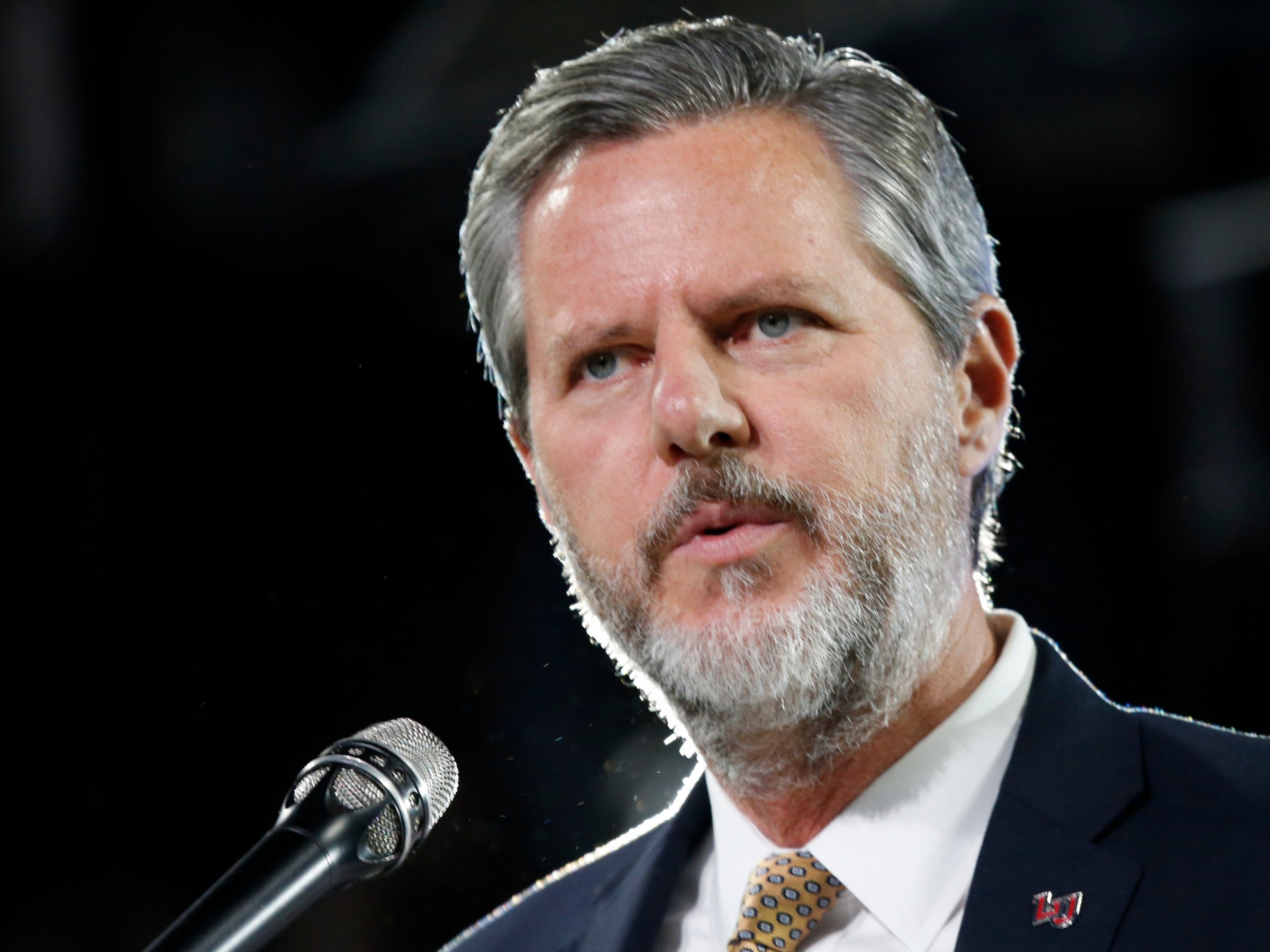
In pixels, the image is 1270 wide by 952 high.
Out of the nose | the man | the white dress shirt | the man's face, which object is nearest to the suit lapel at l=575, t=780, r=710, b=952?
the man

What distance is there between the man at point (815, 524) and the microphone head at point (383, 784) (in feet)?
1.44

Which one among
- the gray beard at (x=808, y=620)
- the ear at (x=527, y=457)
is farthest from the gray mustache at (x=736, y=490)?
the ear at (x=527, y=457)

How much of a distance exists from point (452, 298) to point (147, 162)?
0.71 m

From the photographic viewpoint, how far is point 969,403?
71.6 inches

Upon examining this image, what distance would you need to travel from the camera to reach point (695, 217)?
5.56 ft

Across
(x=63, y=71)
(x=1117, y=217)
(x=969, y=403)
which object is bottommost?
(x=969, y=403)

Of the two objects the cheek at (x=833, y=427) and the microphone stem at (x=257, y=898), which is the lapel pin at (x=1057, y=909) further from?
the microphone stem at (x=257, y=898)

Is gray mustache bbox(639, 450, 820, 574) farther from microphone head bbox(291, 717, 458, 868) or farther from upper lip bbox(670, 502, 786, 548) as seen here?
microphone head bbox(291, 717, 458, 868)

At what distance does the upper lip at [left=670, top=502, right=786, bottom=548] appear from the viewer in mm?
1577

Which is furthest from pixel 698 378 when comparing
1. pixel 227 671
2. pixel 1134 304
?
pixel 227 671

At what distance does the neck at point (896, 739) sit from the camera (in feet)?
5.68

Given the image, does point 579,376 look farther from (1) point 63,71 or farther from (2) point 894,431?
(1) point 63,71

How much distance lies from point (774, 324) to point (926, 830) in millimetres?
703

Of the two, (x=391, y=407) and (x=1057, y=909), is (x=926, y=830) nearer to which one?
(x=1057, y=909)
